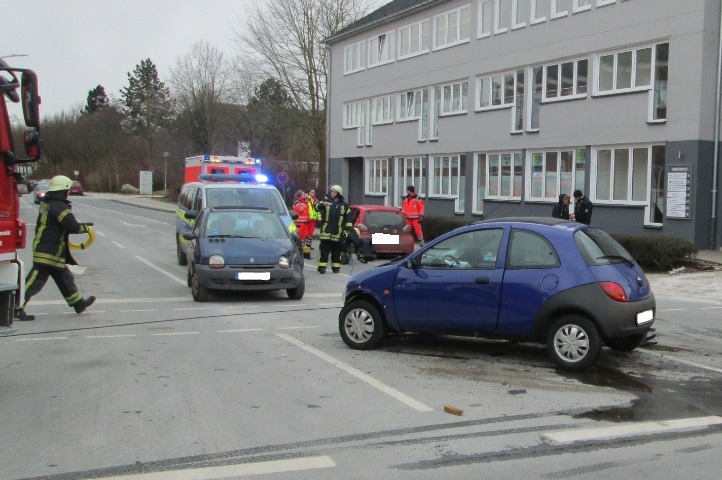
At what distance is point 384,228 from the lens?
2122 cm

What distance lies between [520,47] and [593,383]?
23.7 m

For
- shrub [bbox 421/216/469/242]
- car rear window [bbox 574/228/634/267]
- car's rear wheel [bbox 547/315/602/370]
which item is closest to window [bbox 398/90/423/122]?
shrub [bbox 421/216/469/242]

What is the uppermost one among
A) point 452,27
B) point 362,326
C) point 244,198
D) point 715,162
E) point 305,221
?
point 452,27

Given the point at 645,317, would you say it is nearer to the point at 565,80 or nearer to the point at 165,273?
the point at 165,273

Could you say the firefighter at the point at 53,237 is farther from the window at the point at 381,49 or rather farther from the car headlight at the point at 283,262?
the window at the point at 381,49

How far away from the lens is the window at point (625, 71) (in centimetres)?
2388

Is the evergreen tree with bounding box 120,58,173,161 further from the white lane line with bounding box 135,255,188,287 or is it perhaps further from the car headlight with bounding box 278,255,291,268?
the car headlight with bounding box 278,255,291,268

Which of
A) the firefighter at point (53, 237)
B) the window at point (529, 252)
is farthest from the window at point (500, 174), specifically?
the window at point (529, 252)

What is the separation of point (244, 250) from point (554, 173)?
16.9 meters

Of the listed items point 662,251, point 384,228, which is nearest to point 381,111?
point 384,228

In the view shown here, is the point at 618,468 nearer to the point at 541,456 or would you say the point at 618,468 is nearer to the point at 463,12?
the point at 541,456

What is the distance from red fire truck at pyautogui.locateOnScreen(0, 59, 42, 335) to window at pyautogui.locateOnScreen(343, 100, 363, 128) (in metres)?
35.3

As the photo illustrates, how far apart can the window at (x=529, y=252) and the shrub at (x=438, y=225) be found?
16.5 m

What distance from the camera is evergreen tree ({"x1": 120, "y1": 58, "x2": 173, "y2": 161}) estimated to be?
295 feet
